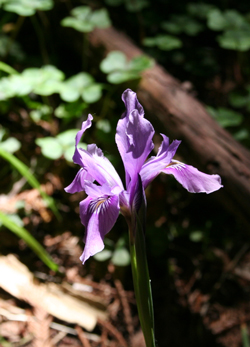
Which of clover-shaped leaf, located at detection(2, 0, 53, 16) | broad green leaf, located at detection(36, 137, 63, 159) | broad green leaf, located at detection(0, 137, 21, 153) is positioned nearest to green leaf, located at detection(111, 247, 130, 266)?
broad green leaf, located at detection(36, 137, 63, 159)

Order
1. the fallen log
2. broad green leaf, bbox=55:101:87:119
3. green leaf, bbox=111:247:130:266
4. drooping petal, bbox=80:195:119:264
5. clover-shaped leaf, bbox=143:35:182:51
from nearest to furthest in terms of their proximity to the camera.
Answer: drooping petal, bbox=80:195:119:264 < the fallen log < green leaf, bbox=111:247:130:266 < broad green leaf, bbox=55:101:87:119 < clover-shaped leaf, bbox=143:35:182:51

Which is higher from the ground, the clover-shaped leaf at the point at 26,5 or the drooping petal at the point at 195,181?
the drooping petal at the point at 195,181

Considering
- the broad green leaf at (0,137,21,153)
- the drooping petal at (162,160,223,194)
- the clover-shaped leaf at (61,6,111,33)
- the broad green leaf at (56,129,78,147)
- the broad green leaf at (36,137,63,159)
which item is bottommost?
the broad green leaf at (0,137,21,153)

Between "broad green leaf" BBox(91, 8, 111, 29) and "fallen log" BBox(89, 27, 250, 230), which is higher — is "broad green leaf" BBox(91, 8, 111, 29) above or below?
above

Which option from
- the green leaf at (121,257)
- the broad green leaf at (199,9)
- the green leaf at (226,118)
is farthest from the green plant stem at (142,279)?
the broad green leaf at (199,9)

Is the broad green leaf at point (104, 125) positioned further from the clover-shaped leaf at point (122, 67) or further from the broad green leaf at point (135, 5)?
the broad green leaf at point (135, 5)

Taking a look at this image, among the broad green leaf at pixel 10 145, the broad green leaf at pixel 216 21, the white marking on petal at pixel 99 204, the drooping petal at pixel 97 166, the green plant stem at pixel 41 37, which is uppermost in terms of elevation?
the broad green leaf at pixel 216 21

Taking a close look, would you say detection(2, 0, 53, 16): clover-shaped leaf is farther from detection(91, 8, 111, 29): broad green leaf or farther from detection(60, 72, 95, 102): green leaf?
detection(60, 72, 95, 102): green leaf
